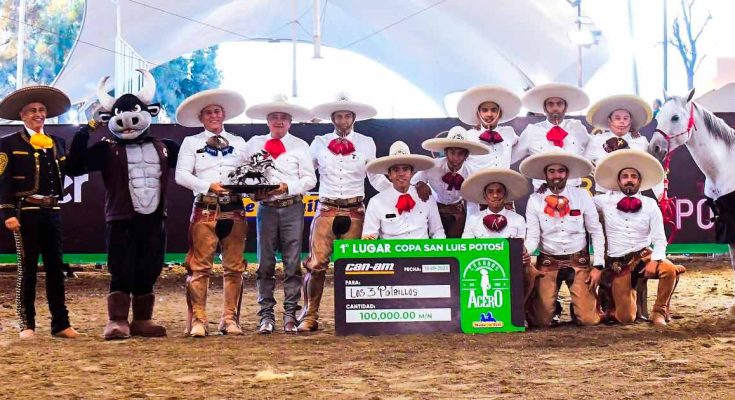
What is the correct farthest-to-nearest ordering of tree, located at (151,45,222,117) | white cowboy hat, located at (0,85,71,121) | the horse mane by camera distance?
tree, located at (151,45,222,117) → the horse mane → white cowboy hat, located at (0,85,71,121)

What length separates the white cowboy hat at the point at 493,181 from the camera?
23.3 feet

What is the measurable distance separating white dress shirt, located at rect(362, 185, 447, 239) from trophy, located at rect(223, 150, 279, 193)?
821 millimetres

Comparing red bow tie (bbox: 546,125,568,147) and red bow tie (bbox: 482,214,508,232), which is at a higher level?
red bow tie (bbox: 546,125,568,147)

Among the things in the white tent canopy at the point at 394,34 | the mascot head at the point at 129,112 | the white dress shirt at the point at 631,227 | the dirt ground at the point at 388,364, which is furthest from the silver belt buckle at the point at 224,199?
the white tent canopy at the point at 394,34

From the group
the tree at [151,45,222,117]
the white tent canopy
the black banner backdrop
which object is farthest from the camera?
the tree at [151,45,222,117]

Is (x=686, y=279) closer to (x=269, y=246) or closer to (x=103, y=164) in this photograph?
(x=269, y=246)

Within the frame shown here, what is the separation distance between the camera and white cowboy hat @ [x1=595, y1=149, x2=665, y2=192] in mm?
7148

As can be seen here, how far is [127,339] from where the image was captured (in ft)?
22.3

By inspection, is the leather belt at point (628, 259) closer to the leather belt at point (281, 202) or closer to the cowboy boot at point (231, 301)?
the leather belt at point (281, 202)

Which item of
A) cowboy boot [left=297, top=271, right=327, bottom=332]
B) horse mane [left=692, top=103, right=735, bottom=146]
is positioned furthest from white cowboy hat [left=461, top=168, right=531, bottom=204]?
horse mane [left=692, top=103, right=735, bottom=146]

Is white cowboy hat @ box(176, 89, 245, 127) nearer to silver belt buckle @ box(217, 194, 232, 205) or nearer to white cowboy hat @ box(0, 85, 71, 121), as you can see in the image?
silver belt buckle @ box(217, 194, 232, 205)

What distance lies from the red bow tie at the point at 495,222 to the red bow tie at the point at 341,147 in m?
1.18

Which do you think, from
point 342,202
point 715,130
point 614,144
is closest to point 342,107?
point 342,202

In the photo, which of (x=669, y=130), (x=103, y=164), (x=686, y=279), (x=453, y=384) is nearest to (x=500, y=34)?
(x=686, y=279)
